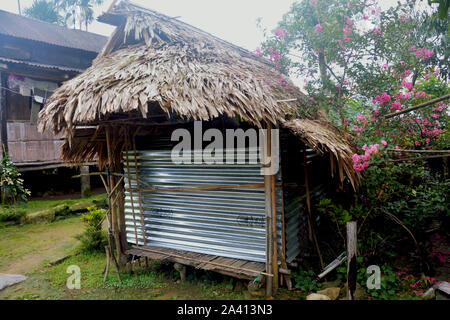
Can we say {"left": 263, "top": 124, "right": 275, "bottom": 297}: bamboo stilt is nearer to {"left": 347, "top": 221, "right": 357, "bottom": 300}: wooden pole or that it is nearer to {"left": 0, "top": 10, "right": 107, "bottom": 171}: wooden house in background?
{"left": 347, "top": 221, "right": 357, "bottom": 300}: wooden pole

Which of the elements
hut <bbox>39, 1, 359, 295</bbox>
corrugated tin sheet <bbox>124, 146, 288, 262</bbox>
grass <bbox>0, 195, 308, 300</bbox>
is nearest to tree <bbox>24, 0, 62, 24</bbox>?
grass <bbox>0, 195, 308, 300</bbox>

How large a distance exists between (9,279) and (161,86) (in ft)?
14.3

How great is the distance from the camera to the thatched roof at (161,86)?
12.8ft

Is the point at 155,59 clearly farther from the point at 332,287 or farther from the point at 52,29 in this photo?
the point at 52,29

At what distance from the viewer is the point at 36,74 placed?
1001 cm

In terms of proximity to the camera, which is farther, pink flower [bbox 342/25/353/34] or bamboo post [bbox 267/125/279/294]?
pink flower [bbox 342/25/353/34]

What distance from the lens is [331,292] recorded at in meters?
4.10

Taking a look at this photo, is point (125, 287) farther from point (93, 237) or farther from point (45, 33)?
point (45, 33)

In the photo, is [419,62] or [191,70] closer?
[191,70]

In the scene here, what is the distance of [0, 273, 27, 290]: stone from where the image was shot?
5056 mm

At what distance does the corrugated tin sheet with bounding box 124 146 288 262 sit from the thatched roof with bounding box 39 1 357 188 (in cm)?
90
